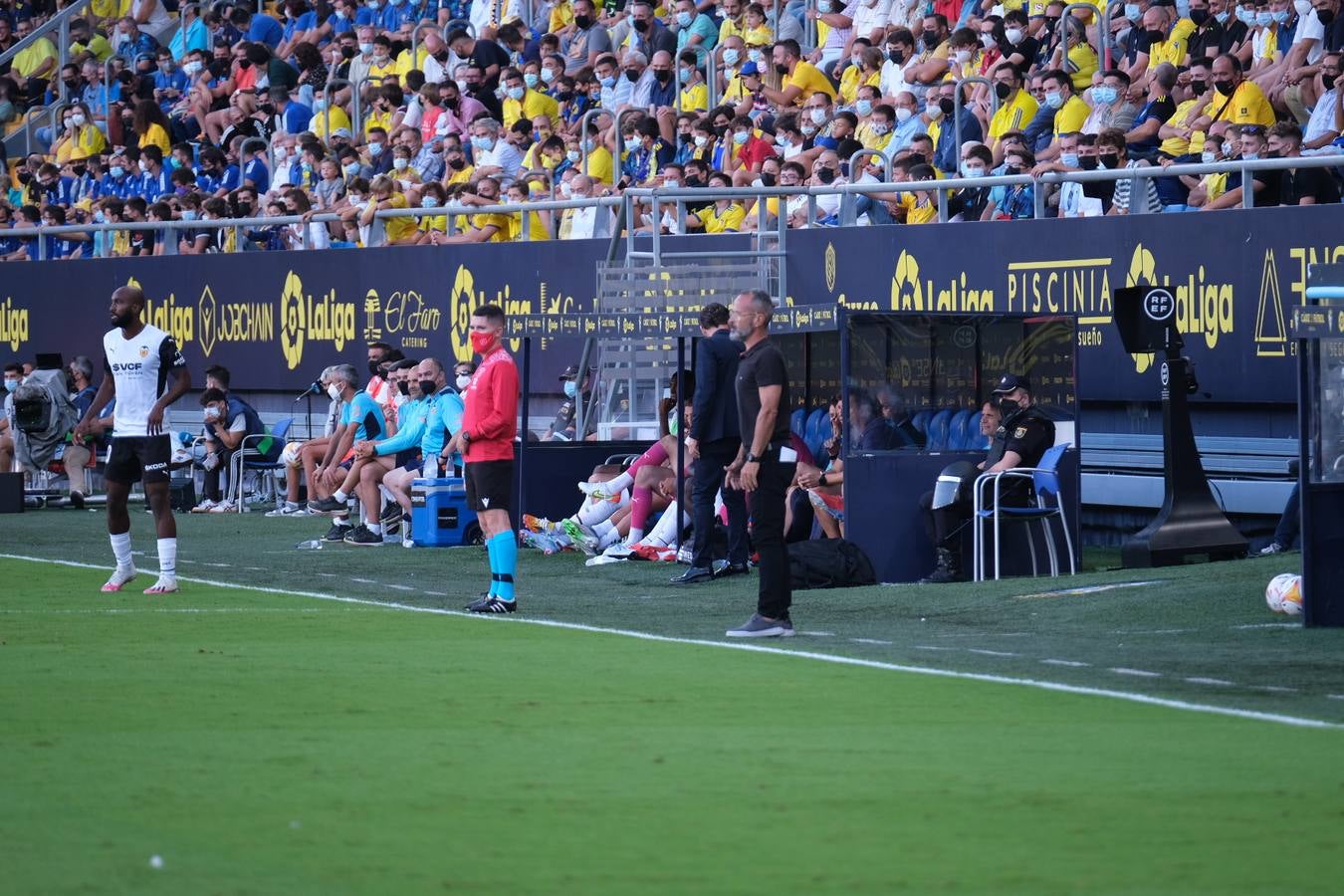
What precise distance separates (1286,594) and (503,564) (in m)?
4.75

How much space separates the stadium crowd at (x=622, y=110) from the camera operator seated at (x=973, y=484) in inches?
108

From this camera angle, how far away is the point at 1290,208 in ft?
55.5

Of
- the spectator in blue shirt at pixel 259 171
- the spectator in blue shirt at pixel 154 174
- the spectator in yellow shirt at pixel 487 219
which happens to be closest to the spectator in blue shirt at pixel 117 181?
the spectator in blue shirt at pixel 154 174

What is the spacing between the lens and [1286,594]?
508 inches

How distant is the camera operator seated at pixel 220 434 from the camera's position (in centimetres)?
2639

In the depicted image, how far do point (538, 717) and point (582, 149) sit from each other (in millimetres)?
16555

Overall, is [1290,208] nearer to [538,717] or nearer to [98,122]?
[538,717]

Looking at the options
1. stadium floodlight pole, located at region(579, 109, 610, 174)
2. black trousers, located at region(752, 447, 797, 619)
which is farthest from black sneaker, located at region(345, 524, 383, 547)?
black trousers, located at region(752, 447, 797, 619)

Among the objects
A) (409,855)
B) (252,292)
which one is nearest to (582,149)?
(252,292)

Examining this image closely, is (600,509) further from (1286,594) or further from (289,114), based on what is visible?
(289,114)

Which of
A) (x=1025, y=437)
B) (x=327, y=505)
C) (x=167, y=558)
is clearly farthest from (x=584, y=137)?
(x=167, y=558)

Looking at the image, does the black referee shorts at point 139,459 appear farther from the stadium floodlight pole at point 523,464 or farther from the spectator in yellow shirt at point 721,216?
the spectator in yellow shirt at point 721,216

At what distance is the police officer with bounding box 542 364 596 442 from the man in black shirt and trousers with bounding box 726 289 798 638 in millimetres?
9720

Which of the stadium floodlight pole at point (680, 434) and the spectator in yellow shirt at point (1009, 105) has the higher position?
the spectator in yellow shirt at point (1009, 105)
